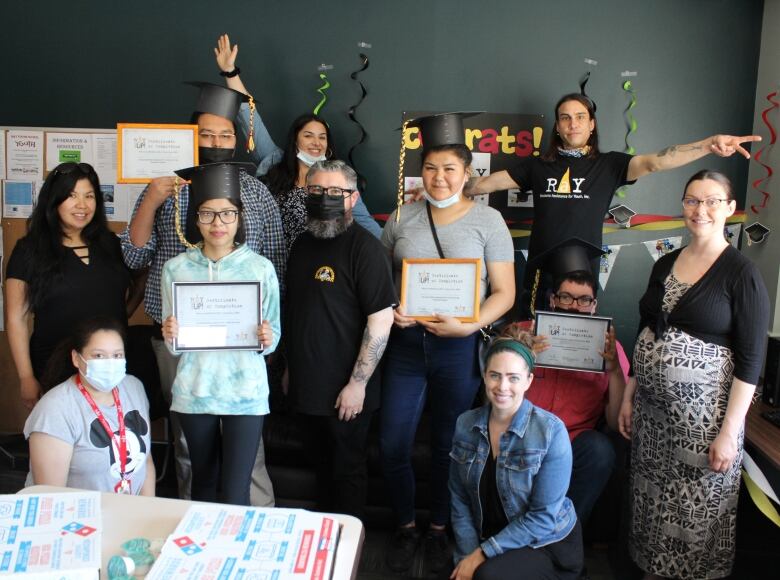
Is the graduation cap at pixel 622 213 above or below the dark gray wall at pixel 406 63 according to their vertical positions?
below

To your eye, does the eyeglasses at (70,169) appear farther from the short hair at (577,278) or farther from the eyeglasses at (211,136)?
the short hair at (577,278)

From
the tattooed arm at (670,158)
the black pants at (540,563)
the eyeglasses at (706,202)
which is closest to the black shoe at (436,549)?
the black pants at (540,563)

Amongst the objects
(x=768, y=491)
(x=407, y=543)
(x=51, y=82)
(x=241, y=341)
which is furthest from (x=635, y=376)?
(x=51, y=82)

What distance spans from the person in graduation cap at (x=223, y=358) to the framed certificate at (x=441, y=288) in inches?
21.1

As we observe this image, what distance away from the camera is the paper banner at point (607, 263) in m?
4.08

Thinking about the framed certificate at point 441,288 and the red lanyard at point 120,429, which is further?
the framed certificate at point 441,288

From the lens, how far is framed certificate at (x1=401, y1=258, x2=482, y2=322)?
2621 millimetres

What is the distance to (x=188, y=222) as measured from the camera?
266 cm

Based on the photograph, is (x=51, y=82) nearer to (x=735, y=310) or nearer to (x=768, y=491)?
(x=735, y=310)

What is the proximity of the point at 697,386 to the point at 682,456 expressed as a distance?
0.27 metres

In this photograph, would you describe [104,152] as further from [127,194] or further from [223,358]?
[223,358]

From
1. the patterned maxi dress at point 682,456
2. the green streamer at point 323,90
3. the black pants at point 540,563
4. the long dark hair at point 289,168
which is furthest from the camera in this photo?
the green streamer at point 323,90

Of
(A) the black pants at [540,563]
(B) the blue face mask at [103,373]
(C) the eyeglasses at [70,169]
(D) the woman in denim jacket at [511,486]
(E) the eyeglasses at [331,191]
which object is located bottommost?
(A) the black pants at [540,563]

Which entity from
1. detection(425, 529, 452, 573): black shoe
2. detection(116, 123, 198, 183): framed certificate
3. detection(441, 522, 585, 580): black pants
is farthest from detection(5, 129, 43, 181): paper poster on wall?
detection(441, 522, 585, 580): black pants
